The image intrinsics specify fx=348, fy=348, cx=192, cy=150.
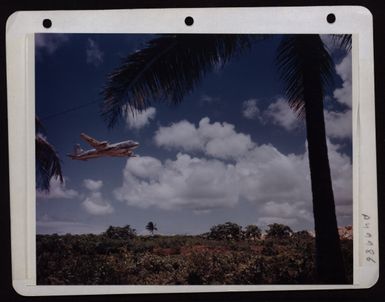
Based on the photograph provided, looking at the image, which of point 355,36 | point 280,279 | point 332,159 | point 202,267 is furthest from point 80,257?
point 355,36

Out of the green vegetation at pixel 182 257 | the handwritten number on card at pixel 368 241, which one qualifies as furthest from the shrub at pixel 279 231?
the handwritten number on card at pixel 368 241

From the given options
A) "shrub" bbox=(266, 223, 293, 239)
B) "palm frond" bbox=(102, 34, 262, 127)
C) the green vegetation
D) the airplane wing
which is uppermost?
"palm frond" bbox=(102, 34, 262, 127)

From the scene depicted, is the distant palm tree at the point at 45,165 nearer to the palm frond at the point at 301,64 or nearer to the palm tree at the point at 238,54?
the palm tree at the point at 238,54

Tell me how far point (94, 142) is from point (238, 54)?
248 millimetres

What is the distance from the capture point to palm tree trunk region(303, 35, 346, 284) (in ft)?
1.67

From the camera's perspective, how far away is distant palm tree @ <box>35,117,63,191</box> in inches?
20.0

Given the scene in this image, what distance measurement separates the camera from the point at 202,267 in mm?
517

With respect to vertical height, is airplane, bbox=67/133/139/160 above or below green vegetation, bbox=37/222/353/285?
above

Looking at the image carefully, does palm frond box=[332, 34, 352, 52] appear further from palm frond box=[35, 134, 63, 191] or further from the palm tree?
palm frond box=[35, 134, 63, 191]

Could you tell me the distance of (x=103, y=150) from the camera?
51 cm

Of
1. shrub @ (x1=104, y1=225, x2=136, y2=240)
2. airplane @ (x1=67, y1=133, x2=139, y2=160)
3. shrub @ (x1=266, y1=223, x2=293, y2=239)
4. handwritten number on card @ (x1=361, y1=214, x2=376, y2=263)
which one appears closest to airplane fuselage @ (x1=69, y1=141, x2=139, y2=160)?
airplane @ (x1=67, y1=133, x2=139, y2=160)

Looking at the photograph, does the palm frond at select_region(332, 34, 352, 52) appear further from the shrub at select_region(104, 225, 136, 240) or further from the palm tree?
the shrub at select_region(104, 225, 136, 240)

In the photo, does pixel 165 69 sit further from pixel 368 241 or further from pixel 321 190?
pixel 368 241

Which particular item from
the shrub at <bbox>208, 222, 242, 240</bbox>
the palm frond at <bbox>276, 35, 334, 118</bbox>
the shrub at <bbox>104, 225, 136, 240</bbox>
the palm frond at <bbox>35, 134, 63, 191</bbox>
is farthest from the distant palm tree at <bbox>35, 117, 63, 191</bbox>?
the palm frond at <bbox>276, 35, 334, 118</bbox>
